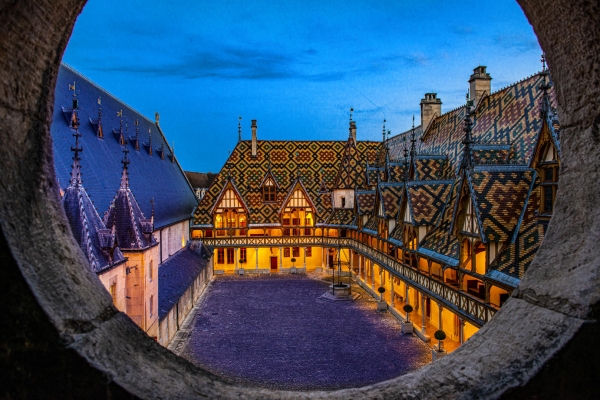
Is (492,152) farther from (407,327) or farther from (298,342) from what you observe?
(298,342)

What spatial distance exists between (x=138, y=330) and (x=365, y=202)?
102 feet

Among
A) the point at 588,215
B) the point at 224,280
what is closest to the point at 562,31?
the point at 588,215

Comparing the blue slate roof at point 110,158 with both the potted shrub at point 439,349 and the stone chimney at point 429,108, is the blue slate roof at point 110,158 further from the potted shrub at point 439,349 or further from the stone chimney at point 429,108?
the stone chimney at point 429,108

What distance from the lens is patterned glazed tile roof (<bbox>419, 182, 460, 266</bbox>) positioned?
650 inches

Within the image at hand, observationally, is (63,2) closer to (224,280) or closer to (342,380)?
(342,380)

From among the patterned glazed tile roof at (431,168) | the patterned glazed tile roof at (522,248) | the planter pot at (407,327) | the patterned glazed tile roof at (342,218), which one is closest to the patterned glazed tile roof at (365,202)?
the patterned glazed tile roof at (342,218)

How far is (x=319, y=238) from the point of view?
39906 mm

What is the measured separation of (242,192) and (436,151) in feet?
63.4

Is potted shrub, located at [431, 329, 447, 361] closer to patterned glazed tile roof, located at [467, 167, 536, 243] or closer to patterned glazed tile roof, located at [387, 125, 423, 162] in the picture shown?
patterned glazed tile roof, located at [467, 167, 536, 243]

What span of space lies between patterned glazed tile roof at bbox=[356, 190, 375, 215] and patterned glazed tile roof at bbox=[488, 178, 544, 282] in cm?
1830

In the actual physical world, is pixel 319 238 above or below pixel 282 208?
below

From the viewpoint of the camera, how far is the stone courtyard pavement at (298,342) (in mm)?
16500

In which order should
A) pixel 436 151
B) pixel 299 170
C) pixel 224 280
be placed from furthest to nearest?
1. pixel 299 170
2. pixel 224 280
3. pixel 436 151

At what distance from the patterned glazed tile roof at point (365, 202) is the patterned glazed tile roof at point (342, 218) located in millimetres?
3704
